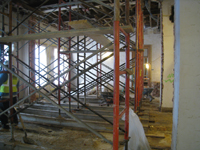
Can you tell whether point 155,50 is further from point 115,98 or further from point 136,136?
point 115,98

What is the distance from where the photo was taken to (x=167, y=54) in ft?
21.4

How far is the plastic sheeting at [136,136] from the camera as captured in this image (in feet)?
9.73

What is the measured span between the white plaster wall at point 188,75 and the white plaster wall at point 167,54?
441cm

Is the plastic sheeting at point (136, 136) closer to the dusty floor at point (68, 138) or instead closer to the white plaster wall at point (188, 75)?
the dusty floor at point (68, 138)

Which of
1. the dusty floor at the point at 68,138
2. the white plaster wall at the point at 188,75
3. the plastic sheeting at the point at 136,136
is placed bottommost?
the dusty floor at the point at 68,138

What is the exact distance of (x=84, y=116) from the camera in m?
5.14

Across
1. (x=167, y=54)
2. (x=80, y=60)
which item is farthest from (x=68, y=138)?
(x=167, y=54)

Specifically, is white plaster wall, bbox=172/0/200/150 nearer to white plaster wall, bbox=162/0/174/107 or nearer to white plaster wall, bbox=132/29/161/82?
white plaster wall, bbox=162/0/174/107

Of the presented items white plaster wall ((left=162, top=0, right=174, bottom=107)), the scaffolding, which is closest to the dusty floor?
the scaffolding

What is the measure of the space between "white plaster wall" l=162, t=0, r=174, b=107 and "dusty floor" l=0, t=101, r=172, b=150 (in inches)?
70.7

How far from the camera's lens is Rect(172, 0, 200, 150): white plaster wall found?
2314 mm

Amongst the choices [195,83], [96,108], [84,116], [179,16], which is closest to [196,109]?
[195,83]

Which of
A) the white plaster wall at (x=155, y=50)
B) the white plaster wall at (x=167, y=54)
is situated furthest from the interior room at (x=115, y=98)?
the white plaster wall at (x=155, y=50)

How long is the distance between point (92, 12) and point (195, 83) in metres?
7.64
